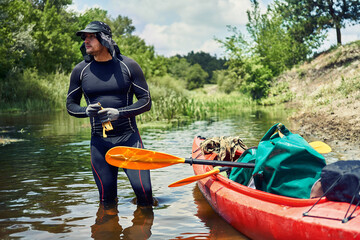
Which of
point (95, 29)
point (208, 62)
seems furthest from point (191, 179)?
point (208, 62)

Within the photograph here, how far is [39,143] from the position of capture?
11648mm

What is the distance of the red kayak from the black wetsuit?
0.87 meters

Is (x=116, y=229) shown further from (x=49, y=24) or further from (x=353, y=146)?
(x=49, y=24)

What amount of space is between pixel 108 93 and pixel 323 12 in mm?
33355

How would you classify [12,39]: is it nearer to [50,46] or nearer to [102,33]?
[50,46]

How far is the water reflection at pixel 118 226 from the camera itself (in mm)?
4312

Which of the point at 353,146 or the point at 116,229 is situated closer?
the point at 116,229

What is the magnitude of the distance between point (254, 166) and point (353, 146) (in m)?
5.36

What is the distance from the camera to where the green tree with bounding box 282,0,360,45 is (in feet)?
108

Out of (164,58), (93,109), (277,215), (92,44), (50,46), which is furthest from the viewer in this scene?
(164,58)

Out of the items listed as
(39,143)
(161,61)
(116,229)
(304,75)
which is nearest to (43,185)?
(116,229)

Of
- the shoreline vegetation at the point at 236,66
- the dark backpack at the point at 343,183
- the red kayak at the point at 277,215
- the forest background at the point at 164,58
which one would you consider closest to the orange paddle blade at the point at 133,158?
the red kayak at the point at 277,215

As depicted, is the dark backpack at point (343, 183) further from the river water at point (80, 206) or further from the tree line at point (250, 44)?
the tree line at point (250, 44)

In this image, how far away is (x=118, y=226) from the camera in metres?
4.58
